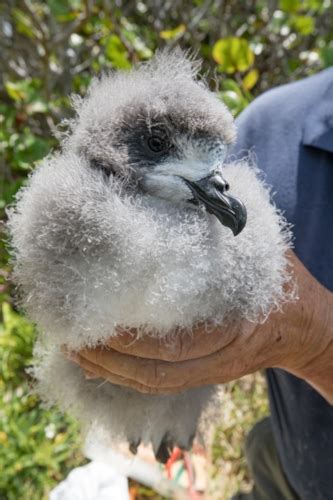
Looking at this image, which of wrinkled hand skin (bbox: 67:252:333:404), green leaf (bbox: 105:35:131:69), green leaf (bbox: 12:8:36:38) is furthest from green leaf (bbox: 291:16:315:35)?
wrinkled hand skin (bbox: 67:252:333:404)

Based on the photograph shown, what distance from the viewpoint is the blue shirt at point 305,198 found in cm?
166

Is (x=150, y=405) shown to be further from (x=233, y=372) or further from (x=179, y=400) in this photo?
(x=233, y=372)

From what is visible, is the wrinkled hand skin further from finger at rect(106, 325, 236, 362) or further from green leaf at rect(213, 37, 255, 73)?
green leaf at rect(213, 37, 255, 73)

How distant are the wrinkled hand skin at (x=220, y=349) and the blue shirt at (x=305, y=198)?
37 centimetres

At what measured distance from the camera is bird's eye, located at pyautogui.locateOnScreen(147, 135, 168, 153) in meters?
1.16

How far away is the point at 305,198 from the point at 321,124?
22 cm

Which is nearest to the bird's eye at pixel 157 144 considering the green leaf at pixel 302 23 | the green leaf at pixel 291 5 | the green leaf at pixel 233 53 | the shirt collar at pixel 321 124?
the shirt collar at pixel 321 124

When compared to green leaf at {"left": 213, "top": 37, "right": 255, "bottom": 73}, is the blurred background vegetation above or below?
below

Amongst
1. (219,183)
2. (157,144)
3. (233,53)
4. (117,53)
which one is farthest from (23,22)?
(219,183)

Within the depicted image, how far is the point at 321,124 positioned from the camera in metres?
1.66

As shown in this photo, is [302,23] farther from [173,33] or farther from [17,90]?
[17,90]

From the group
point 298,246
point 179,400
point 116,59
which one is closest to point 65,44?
point 116,59

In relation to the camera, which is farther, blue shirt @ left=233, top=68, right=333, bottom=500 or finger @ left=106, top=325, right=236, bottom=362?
blue shirt @ left=233, top=68, right=333, bottom=500

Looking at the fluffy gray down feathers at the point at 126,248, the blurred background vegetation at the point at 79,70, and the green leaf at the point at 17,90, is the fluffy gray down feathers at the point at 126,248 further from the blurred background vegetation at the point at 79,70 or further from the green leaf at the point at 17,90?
the green leaf at the point at 17,90
